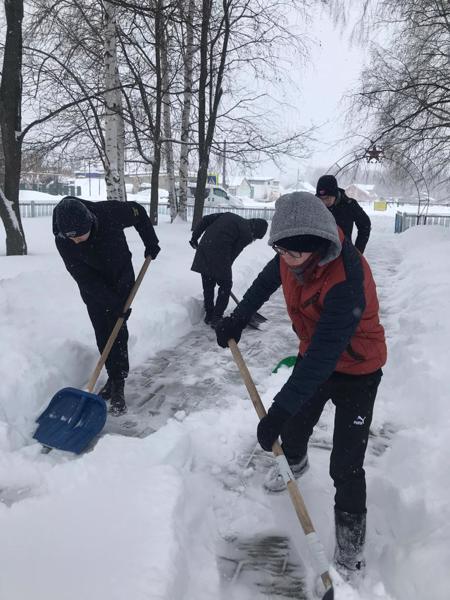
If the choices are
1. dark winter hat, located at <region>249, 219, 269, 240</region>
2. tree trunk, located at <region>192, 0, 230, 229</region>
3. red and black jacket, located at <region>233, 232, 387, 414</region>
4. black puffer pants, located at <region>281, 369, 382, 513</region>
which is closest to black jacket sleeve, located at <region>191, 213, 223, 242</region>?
dark winter hat, located at <region>249, 219, 269, 240</region>

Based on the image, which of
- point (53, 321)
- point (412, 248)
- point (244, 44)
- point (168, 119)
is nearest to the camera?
point (53, 321)

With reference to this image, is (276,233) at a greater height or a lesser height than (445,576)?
greater

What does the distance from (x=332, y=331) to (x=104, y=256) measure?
211cm

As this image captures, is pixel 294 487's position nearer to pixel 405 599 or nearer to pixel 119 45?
pixel 405 599

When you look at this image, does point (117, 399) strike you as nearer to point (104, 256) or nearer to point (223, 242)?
point (104, 256)

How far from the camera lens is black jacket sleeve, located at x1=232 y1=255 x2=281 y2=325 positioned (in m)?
2.32

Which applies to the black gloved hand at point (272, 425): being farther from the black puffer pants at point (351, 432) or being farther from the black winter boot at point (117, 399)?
the black winter boot at point (117, 399)

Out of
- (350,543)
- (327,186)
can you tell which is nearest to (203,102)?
(327,186)

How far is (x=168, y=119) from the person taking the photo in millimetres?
14758

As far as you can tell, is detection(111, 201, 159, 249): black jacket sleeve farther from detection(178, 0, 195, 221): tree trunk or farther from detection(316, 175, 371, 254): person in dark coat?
detection(178, 0, 195, 221): tree trunk

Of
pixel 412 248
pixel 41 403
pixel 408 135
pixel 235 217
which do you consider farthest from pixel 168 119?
pixel 41 403

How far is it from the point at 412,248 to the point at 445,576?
11750mm

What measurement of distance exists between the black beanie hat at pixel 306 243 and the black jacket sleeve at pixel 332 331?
16 cm

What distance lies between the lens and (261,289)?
2.38m
